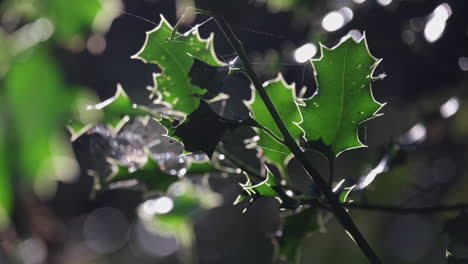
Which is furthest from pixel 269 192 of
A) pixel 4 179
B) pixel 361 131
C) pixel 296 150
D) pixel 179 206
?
pixel 361 131

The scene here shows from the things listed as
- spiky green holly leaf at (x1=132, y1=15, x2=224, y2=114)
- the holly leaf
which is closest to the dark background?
spiky green holly leaf at (x1=132, y1=15, x2=224, y2=114)

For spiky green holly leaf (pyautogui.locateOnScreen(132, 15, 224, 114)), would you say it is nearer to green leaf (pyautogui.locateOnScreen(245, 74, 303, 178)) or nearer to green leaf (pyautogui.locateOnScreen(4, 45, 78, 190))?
green leaf (pyautogui.locateOnScreen(245, 74, 303, 178))

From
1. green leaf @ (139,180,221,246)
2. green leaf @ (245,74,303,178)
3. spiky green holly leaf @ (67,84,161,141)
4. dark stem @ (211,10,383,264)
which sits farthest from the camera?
green leaf @ (139,180,221,246)

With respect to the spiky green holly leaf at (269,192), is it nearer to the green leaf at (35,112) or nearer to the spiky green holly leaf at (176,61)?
the spiky green holly leaf at (176,61)

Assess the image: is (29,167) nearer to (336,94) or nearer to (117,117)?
(117,117)

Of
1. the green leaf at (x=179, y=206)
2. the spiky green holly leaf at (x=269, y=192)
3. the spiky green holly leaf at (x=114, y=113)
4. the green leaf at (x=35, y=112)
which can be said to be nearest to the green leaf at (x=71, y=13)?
the green leaf at (x=35, y=112)

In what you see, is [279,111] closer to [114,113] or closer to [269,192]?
[269,192]
